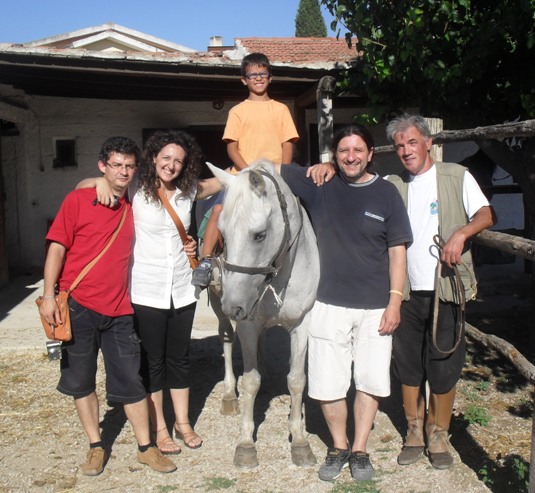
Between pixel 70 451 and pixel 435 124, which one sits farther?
pixel 435 124

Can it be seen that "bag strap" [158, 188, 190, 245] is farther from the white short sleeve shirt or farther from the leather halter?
the leather halter

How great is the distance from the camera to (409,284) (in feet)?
11.6

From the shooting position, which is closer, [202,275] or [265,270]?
[265,270]

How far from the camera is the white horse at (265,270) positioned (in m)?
2.98

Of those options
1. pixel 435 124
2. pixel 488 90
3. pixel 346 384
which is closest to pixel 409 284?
pixel 346 384

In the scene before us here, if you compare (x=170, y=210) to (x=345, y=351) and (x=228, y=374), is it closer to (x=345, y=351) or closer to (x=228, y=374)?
(x=345, y=351)

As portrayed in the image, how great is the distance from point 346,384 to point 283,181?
1237 mm

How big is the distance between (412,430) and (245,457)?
3.54 feet

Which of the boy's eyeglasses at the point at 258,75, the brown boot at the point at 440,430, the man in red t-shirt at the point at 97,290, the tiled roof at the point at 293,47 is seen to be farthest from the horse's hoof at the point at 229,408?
the tiled roof at the point at 293,47

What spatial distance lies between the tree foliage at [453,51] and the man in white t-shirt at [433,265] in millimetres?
1705

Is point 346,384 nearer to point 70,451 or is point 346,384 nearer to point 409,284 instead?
point 409,284

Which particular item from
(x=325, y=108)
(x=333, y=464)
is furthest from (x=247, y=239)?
(x=325, y=108)

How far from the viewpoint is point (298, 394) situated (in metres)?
3.89

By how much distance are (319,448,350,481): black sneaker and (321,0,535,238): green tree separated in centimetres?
320
